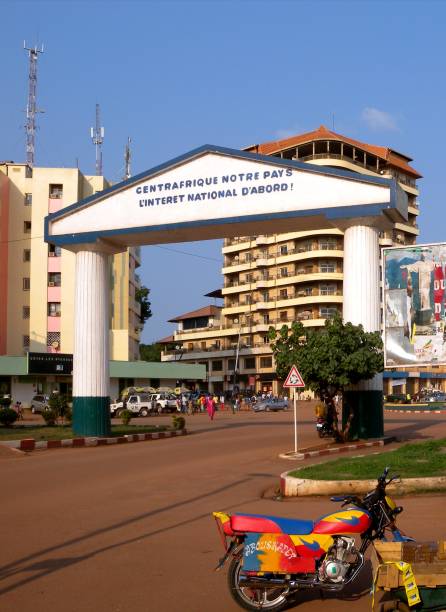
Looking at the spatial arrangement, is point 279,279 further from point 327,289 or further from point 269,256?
point 327,289

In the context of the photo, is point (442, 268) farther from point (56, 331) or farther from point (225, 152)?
point (56, 331)

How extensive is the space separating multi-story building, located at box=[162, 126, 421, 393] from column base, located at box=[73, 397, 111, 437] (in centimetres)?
5447

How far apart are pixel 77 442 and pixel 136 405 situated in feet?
88.5

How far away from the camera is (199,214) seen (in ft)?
80.1

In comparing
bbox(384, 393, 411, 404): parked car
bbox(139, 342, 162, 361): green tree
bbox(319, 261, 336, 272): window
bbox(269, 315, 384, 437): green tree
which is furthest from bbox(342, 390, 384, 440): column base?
bbox(139, 342, 162, 361): green tree

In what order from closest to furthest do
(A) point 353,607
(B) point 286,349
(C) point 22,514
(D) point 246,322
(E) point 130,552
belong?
1. (A) point 353,607
2. (E) point 130,552
3. (C) point 22,514
4. (B) point 286,349
5. (D) point 246,322

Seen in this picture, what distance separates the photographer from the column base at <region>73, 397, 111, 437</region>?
25.6 meters

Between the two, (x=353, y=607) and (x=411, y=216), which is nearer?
(x=353, y=607)

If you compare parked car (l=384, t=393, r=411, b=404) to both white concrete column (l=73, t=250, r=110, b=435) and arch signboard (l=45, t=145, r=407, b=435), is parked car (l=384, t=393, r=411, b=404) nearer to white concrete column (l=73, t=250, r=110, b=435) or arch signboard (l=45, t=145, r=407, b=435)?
arch signboard (l=45, t=145, r=407, b=435)

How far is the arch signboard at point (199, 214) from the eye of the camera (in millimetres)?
22656

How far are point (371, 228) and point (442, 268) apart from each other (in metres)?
8.33

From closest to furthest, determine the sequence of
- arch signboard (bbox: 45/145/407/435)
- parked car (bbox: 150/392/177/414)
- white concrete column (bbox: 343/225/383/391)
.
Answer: white concrete column (bbox: 343/225/383/391) < arch signboard (bbox: 45/145/407/435) < parked car (bbox: 150/392/177/414)

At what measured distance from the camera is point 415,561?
606 centimetres

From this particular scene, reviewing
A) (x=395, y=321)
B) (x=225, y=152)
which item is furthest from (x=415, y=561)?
(x=225, y=152)
